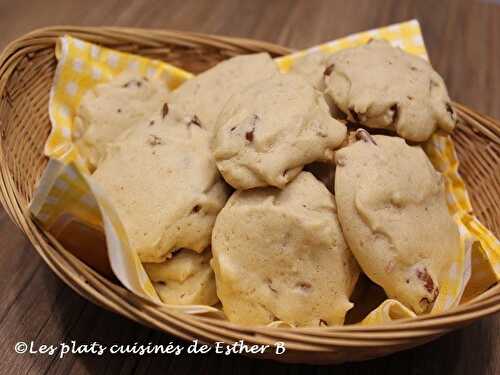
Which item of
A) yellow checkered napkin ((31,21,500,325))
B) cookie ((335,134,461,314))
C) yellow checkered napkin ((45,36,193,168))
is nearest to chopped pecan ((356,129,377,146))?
cookie ((335,134,461,314))

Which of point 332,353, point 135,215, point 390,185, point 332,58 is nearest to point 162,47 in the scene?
point 332,58

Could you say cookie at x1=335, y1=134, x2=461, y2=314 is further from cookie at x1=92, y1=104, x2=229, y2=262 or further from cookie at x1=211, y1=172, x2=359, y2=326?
cookie at x1=92, y1=104, x2=229, y2=262

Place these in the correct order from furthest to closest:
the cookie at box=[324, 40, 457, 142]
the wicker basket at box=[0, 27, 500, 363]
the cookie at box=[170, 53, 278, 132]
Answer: the cookie at box=[170, 53, 278, 132], the cookie at box=[324, 40, 457, 142], the wicker basket at box=[0, 27, 500, 363]

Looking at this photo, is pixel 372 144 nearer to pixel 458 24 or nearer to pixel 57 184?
pixel 57 184

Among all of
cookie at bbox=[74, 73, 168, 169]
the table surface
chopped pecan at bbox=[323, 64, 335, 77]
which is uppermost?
chopped pecan at bbox=[323, 64, 335, 77]

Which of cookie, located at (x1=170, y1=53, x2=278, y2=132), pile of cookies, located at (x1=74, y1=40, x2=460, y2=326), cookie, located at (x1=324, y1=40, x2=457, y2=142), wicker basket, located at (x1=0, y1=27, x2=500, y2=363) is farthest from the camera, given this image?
cookie, located at (x1=170, y1=53, x2=278, y2=132)

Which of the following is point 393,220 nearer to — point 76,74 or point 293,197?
point 293,197

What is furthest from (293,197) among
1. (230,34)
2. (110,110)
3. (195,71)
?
(230,34)

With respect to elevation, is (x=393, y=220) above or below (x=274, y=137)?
below
